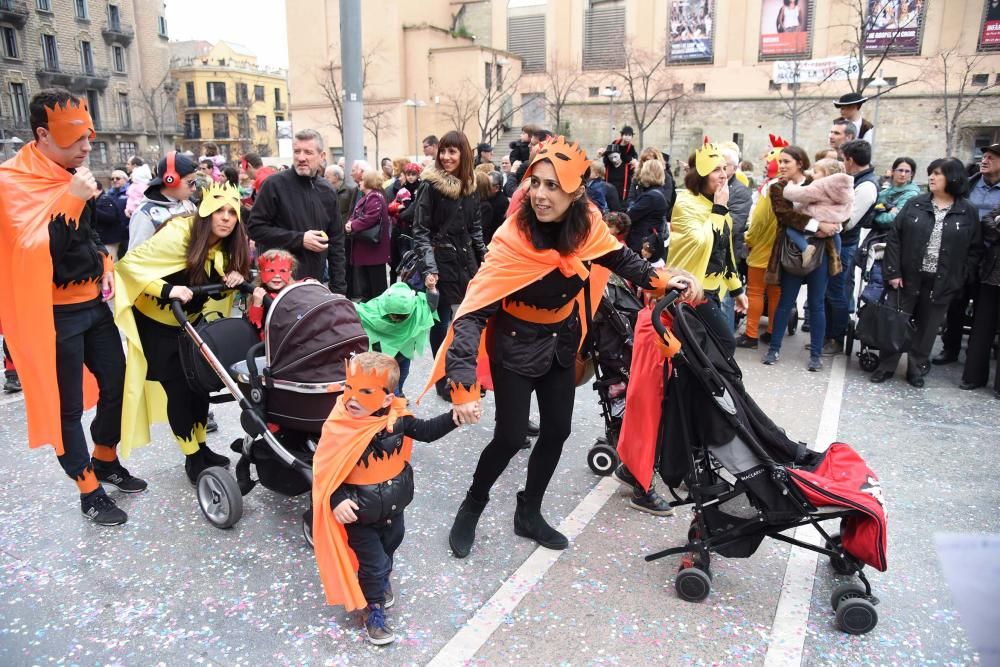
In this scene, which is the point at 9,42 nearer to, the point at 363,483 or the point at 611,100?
the point at 611,100

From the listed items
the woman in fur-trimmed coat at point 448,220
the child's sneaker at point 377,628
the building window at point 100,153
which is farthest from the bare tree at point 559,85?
the child's sneaker at point 377,628

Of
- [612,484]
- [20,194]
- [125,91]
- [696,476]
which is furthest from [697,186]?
[125,91]

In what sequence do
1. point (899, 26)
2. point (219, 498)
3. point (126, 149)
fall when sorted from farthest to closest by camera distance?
point (126, 149), point (899, 26), point (219, 498)

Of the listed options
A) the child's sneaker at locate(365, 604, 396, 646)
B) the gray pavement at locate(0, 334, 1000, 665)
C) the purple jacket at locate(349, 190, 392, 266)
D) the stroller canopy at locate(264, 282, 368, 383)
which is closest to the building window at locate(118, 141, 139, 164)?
the purple jacket at locate(349, 190, 392, 266)

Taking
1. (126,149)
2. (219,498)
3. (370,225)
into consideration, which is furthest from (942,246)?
(126,149)

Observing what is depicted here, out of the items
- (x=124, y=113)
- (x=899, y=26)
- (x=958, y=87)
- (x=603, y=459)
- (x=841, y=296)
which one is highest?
(x=899, y=26)

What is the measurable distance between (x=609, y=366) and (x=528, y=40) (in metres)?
47.3

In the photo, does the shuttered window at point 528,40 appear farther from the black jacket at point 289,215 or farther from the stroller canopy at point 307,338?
the stroller canopy at point 307,338

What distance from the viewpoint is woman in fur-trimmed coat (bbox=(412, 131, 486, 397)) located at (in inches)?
213

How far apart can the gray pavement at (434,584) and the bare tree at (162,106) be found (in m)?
56.2

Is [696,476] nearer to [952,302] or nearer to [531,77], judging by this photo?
[952,302]

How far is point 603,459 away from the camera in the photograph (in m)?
4.54

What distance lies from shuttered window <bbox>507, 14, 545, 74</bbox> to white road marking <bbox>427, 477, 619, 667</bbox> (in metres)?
46.9

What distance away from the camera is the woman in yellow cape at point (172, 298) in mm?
4012
